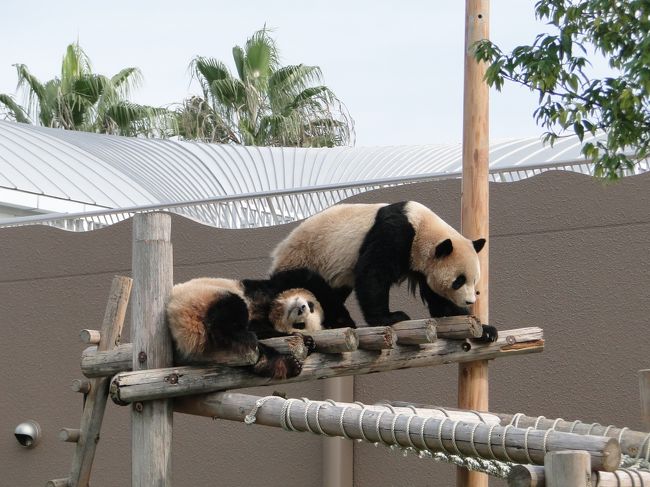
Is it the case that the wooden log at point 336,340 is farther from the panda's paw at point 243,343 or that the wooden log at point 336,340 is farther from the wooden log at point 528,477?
the wooden log at point 528,477

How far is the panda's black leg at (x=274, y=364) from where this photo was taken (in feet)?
15.8

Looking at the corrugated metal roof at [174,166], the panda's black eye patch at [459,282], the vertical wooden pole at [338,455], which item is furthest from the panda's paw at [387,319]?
the corrugated metal roof at [174,166]

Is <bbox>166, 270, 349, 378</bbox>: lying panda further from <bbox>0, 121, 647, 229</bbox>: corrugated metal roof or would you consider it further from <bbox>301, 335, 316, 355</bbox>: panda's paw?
<bbox>0, 121, 647, 229</bbox>: corrugated metal roof

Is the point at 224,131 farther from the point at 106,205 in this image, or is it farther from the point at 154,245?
the point at 154,245

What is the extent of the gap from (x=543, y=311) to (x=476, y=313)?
174cm

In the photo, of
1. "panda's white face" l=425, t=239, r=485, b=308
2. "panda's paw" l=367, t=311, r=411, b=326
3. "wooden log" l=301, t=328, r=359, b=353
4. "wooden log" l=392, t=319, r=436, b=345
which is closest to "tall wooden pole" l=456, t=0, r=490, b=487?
"panda's white face" l=425, t=239, r=485, b=308

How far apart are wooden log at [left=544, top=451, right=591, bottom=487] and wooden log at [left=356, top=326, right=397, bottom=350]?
1.74 meters

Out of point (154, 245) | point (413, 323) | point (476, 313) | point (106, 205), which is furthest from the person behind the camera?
point (106, 205)

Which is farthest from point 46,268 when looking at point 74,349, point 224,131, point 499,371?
point 224,131

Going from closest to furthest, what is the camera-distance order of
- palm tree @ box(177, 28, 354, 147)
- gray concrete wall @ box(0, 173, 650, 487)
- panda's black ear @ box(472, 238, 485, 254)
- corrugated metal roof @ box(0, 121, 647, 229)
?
panda's black ear @ box(472, 238, 485, 254)
gray concrete wall @ box(0, 173, 650, 487)
corrugated metal roof @ box(0, 121, 647, 229)
palm tree @ box(177, 28, 354, 147)

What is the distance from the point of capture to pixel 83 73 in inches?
981

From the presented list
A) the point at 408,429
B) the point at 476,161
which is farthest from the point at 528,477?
the point at 476,161

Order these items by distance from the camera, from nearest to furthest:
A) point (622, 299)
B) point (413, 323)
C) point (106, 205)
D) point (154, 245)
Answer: point (154, 245)
point (413, 323)
point (622, 299)
point (106, 205)

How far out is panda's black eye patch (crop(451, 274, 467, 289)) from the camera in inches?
228
